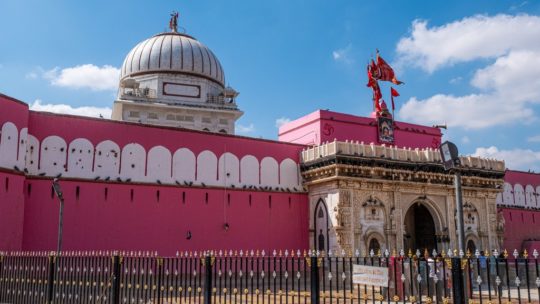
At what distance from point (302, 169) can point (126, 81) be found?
1175 centimetres

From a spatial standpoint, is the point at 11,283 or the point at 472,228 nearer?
the point at 11,283

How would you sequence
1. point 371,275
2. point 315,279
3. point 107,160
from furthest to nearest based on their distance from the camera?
point 107,160 → point 315,279 → point 371,275

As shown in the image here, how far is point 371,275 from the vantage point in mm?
7570

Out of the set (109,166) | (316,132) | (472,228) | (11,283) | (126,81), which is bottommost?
(11,283)

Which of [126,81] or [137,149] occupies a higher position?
[126,81]

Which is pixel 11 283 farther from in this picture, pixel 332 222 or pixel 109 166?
pixel 332 222

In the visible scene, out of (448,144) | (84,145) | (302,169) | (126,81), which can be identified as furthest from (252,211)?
(448,144)

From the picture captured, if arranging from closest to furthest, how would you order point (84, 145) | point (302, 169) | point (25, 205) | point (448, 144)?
point (448, 144) → point (25, 205) → point (84, 145) → point (302, 169)

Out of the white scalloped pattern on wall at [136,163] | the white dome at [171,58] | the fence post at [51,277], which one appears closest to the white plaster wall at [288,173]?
the white scalloped pattern on wall at [136,163]

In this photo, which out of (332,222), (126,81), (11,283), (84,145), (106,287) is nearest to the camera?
(106,287)

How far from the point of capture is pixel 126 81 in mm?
28141

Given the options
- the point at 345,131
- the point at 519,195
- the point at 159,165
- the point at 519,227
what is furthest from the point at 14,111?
the point at 519,195

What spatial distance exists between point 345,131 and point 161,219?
32.2ft

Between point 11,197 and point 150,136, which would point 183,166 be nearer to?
point 150,136
